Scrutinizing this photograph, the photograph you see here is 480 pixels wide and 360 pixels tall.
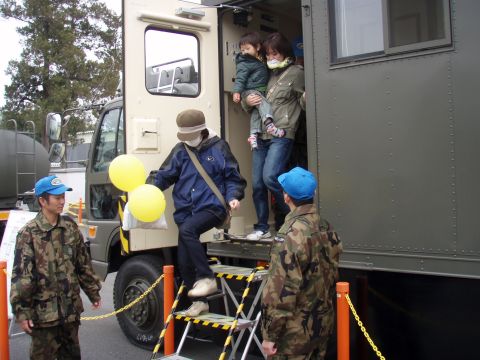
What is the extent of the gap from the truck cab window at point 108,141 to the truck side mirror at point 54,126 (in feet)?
1.65

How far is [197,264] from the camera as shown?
170 inches

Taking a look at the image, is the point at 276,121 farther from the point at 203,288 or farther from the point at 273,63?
the point at 203,288

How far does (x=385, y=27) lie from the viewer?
3.68 metres

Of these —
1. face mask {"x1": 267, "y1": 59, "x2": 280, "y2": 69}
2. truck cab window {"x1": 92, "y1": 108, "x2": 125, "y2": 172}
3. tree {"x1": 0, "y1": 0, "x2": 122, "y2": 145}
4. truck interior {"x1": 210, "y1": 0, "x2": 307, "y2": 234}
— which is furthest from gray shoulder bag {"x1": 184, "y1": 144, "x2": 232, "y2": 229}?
tree {"x1": 0, "y1": 0, "x2": 122, "y2": 145}

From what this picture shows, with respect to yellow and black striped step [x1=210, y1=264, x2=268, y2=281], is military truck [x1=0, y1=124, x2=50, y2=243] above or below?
above

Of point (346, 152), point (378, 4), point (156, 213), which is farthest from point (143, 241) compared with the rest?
point (378, 4)

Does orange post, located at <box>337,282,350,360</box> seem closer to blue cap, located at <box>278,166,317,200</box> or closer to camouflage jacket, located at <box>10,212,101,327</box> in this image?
blue cap, located at <box>278,166,317,200</box>

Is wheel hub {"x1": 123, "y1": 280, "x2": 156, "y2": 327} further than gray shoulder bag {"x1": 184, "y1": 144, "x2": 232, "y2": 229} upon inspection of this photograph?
Yes

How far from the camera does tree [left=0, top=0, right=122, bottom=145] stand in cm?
2266

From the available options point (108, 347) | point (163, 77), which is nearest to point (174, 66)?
point (163, 77)

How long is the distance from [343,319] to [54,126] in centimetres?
436

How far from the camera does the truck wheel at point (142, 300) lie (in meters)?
5.32

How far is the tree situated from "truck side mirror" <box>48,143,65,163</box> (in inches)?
626

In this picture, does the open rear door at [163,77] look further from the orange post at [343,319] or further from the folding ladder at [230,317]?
the orange post at [343,319]
